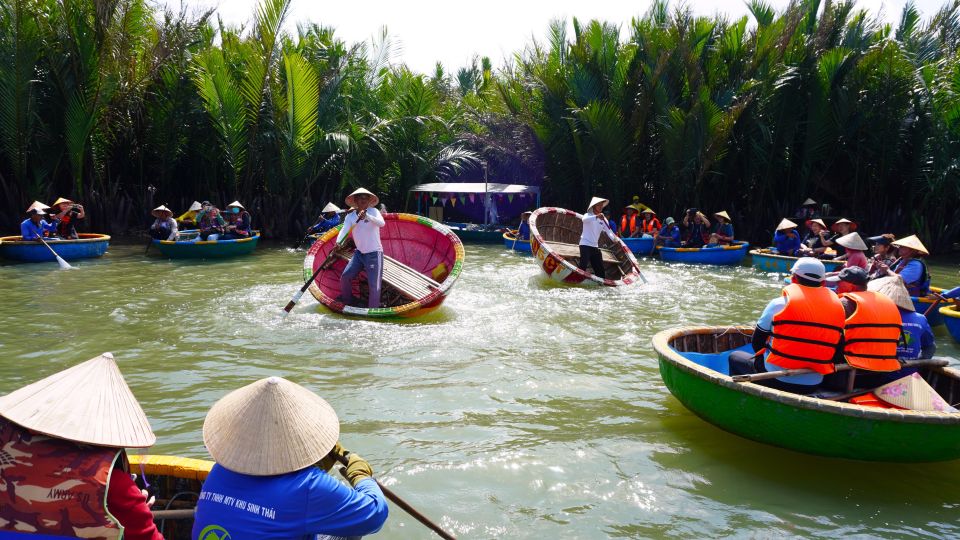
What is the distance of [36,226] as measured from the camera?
501 inches

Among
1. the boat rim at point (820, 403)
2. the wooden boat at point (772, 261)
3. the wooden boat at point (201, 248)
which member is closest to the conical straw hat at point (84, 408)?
the boat rim at point (820, 403)

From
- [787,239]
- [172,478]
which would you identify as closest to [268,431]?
[172,478]

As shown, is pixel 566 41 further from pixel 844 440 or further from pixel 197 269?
pixel 844 440

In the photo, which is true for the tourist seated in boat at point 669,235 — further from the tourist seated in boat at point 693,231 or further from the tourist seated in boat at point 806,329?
the tourist seated in boat at point 806,329

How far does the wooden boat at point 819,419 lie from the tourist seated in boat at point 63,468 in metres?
3.45

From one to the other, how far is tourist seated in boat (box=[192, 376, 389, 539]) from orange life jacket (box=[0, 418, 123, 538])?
0.36 meters

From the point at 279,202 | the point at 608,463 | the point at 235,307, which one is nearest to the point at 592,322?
the point at 608,463

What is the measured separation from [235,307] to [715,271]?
8.93m

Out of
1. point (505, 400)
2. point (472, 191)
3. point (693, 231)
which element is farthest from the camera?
point (472, 191)

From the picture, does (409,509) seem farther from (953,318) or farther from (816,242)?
(816,242)

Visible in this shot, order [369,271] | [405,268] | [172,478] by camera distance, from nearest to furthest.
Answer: [172,478] → [369,271] → [405,268]

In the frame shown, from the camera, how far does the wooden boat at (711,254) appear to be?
548 inches

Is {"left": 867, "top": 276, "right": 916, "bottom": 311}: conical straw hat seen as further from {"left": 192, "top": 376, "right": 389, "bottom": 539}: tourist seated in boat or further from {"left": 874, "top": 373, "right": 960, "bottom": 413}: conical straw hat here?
{"left": 192, "top": 376, "right": 389, "bottom": 539}: tourist seated in boat

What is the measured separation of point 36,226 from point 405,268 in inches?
315
